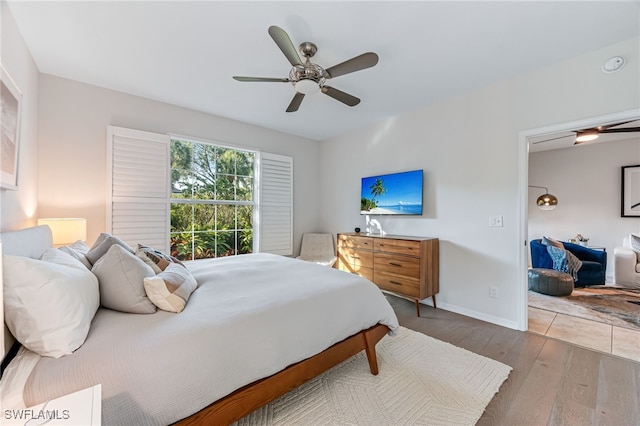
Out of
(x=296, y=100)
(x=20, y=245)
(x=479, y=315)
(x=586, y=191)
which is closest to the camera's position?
(x=20, y=245)

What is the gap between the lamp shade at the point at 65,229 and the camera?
7.55ft

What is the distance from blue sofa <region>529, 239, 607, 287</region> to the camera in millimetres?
4004

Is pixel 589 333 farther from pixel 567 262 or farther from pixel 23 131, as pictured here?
pixel 23 131

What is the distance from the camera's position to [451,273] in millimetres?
3186

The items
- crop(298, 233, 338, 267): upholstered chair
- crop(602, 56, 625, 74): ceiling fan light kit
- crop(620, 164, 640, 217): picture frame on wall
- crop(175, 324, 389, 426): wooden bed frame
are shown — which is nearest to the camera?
crop(175, 324, 389, 426): wooden bed frame

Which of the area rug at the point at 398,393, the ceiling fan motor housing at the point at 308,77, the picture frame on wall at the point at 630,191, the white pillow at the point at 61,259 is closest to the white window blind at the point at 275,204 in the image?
the ceiling fan motor housing at the point at 308,77

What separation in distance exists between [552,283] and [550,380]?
238cm

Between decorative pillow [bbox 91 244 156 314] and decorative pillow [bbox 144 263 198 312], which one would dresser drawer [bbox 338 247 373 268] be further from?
decorative pillow [bbox 91 244 156 314]

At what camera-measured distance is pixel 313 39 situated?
6.82ft

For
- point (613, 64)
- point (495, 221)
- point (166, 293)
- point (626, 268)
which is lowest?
point (626, 268)

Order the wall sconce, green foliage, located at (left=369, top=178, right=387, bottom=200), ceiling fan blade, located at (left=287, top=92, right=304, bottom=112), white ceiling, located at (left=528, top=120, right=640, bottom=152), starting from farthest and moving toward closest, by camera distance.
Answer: the wall sconce, white ceiling, located at (left=528, top=120, right=640, bottom=152), green foliage, located at (left=369, top=178, right=387, bottom=200), ceiling fan blade, located at (left=287, top=92, right=304, bottom=112)

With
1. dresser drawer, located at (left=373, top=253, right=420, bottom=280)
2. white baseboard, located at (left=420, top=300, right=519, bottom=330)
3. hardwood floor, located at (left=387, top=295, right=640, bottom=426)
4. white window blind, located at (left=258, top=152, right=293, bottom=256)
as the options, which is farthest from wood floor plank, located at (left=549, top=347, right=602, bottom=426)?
white window blind, located at (left=258, top=152, right=293, bottom=256)

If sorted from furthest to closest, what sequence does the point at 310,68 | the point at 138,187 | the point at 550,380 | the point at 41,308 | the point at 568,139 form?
the point at 568,139 → the point at 138,187 → the point at 310,68 → the point at 550,380 → the point at 41,308

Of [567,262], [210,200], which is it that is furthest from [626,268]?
[210,200]
